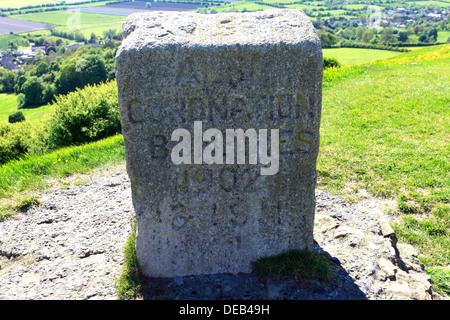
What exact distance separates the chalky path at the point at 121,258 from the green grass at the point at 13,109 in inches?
1291

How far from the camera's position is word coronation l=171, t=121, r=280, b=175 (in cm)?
321

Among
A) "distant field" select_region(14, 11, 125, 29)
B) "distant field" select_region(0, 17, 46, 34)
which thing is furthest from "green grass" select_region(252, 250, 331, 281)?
"distant field" select_region(0, 17, 46, 34)

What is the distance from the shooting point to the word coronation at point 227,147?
10.5 ft

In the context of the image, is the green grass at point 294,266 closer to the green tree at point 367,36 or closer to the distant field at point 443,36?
the green tree at point 367,36

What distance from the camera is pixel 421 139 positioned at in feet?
22.9

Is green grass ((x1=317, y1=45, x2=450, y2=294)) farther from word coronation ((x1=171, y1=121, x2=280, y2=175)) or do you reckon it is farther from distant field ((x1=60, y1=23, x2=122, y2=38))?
distant field ((x1=60, y1=23, x2=122, y2=38))

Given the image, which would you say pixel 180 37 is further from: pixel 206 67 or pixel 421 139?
pixel 421 139

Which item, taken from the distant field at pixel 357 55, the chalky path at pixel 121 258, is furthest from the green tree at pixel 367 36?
the chalky path at pixel 121 258

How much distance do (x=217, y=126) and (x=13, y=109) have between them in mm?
45014

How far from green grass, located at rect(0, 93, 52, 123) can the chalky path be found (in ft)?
108

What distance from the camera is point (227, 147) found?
→ 3.27 meters

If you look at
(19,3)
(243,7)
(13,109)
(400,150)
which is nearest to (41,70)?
(13,109)

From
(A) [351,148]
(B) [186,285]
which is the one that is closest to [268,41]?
(B) [186,285]

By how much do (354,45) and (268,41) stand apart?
112ft
